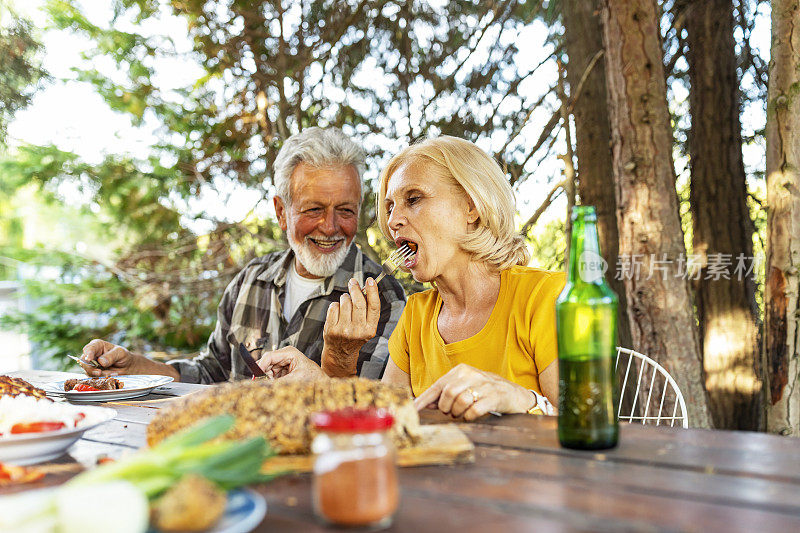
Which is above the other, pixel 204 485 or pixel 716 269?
pixel 716 269

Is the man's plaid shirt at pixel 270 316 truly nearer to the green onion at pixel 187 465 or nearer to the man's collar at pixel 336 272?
the man's collar at pixel 336 272

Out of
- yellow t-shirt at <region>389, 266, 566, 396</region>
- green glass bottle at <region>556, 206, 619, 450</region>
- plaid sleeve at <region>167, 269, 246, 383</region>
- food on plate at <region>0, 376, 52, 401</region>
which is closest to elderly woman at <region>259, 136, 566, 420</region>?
yellow t-shirt at <region>389, 266, 566, 396</region>

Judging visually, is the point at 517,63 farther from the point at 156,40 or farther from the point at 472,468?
the point at 472,468

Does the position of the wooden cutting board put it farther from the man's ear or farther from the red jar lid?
the man's ear

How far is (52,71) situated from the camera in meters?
5.68

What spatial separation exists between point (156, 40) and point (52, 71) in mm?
1078

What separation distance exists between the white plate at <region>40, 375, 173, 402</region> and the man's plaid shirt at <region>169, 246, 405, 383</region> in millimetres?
777

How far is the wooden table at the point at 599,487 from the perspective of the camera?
84 cm

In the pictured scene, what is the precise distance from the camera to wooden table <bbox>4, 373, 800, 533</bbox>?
2.76ft

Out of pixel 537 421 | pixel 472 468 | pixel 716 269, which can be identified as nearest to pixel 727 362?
pixel 716 269

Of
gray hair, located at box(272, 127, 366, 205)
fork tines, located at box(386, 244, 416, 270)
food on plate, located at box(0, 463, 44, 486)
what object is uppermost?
gray hair, located at box(272, 127, 366, 205)

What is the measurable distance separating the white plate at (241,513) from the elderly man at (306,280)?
178cm

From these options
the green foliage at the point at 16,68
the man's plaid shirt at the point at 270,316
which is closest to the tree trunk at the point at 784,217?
the man's plaid shirt at the point at 270,316

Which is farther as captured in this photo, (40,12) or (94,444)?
(40,12)
